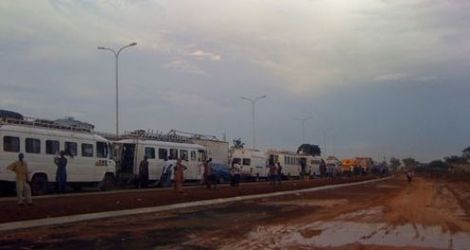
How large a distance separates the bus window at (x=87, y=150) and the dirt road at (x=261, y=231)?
33.3ft

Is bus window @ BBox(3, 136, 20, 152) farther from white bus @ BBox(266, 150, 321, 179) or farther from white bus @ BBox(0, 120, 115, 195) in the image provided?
white bus @ BBox(266, 150, 321, 179)

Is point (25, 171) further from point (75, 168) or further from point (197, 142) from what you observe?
point (197, 142)

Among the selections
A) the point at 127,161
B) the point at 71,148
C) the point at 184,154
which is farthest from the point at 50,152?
the point at 184,154

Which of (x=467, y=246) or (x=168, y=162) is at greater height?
(x=168, y=162)

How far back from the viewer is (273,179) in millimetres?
51531

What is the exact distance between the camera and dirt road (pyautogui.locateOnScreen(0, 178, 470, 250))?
14.7 metres

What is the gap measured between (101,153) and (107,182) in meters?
2.62

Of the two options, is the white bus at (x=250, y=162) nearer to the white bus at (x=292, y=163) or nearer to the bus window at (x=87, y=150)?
the white bus at (x=292, y=163)

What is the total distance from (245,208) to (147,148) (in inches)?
620

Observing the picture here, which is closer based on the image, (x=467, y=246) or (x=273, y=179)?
(x=467, y=246)

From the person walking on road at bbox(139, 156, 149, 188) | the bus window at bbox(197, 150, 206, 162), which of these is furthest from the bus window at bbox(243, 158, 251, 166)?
the person walking on road at bbox(139, 156, 149, 188)

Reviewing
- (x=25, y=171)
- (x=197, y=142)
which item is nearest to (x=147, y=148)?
(x=197, y=142)

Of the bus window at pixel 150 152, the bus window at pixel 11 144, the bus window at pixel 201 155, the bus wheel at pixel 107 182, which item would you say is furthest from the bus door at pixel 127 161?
the bus window at pixel 11 144

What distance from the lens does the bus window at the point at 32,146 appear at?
29123 mm
